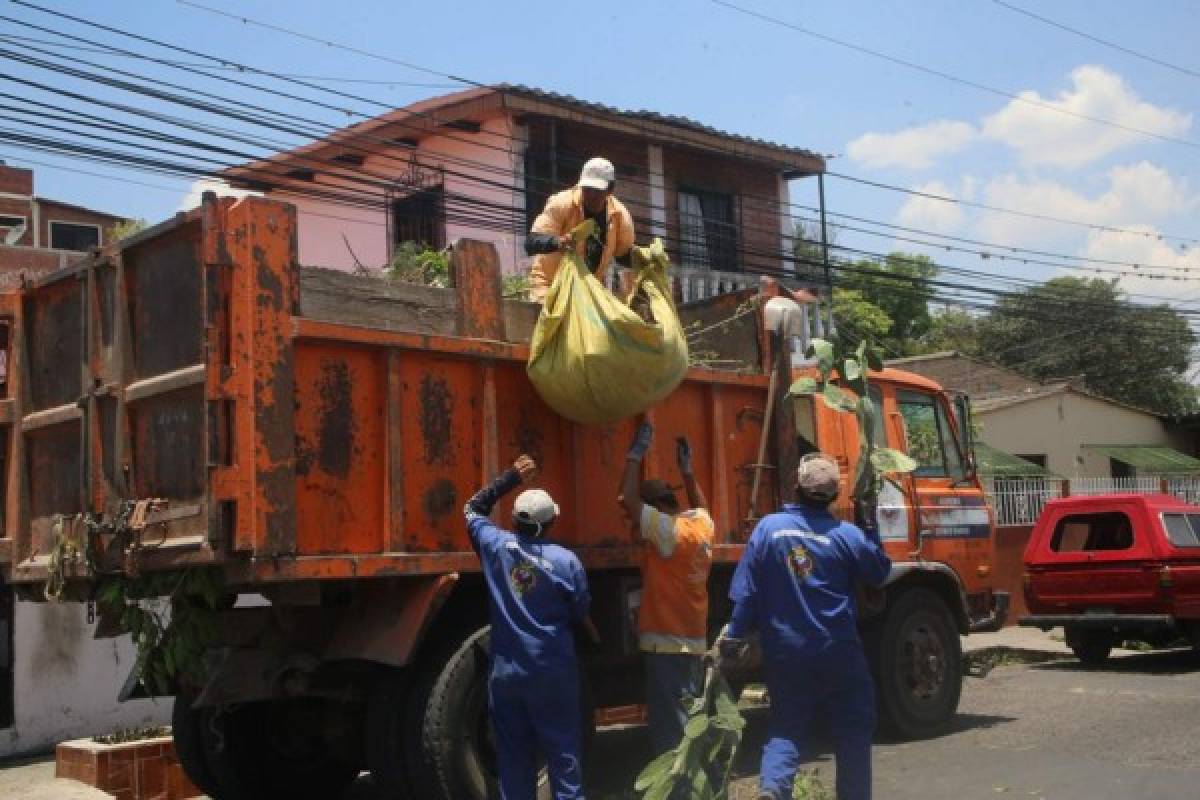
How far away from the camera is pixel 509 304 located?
21.4ft

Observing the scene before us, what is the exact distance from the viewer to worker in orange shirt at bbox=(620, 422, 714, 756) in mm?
6250

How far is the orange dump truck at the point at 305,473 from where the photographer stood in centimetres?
527

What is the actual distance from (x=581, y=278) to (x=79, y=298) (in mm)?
2393

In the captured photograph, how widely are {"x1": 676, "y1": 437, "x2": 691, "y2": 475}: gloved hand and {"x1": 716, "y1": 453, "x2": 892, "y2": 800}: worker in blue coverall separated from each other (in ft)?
4.42

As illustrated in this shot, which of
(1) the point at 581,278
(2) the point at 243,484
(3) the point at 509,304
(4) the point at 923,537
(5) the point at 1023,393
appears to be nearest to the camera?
(2) the point at 243,484

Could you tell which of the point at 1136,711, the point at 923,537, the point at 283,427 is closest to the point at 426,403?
the point at 283,427

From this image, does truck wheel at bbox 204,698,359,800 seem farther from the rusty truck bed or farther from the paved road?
the rusty truck bed

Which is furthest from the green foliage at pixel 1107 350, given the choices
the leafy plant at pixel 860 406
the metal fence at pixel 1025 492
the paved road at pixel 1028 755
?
the leafy plant at pixel 860 406

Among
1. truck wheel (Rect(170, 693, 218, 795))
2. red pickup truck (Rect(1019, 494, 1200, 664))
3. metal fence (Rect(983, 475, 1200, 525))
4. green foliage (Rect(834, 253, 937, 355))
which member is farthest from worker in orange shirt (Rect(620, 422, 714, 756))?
green foliage (Rect(834, 253, 937, 355))

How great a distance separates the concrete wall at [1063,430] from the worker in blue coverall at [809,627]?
17.6m

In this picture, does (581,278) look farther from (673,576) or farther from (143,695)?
(143,695)

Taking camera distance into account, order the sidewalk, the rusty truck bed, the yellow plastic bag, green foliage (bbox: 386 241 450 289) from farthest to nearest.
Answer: the sidewalk
green foliage (bbox: 386 241 450 289)
the yellow plastic bag
the rusty truck bed

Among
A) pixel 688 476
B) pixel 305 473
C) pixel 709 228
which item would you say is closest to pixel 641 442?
pixel 688 476

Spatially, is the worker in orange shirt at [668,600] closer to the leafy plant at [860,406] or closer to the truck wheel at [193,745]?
the leafy plant at [860,406]
